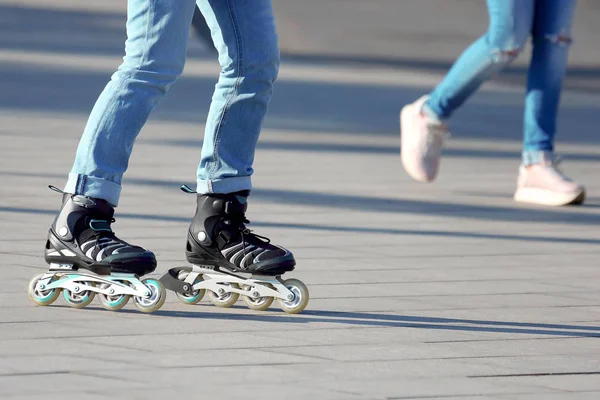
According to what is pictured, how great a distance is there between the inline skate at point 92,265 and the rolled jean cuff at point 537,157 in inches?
113

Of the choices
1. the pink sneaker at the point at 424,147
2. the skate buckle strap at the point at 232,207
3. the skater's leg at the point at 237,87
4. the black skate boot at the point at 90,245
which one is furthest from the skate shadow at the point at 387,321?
the pink sneaker at the point at 424,147

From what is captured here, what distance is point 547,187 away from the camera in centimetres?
653

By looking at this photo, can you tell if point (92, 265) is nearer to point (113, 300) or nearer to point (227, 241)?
point (113, 300)

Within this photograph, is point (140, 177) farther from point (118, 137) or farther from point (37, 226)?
point (118, 137)

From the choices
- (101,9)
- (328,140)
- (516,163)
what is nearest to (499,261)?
(516,163)

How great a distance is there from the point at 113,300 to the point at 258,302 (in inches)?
16.4

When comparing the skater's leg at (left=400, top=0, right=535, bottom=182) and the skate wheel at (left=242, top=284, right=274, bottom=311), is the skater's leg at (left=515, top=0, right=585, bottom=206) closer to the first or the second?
the skater's leg at (left=400, top=0, right=535, bottom=182)

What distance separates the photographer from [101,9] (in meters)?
18.5

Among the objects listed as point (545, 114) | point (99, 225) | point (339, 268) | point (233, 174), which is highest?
point (545, 114)

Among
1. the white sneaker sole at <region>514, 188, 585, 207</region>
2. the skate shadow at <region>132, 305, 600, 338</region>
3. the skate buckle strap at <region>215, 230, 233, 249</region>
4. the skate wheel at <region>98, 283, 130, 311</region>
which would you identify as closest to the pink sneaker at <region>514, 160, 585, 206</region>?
the white sneaker sole at <region>514, 188, 585, 207</region>

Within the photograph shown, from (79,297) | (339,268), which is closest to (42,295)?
(79,297)

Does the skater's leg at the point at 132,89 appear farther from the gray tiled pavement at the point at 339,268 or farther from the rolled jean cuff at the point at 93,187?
the gray tiled pavement at the point at 339,268

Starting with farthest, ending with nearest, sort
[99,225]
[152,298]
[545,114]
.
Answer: [545,114], [99,225], [152,298]

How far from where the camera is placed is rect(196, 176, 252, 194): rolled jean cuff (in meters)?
4.29
